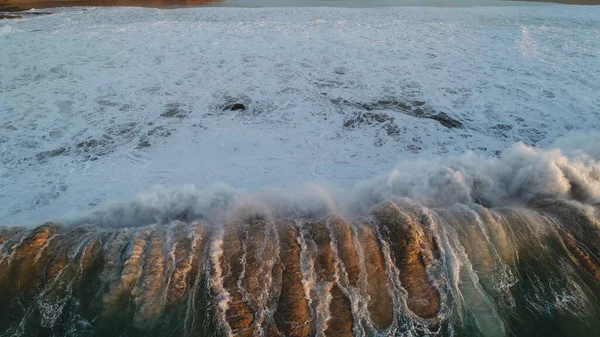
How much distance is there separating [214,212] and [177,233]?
0.91 m

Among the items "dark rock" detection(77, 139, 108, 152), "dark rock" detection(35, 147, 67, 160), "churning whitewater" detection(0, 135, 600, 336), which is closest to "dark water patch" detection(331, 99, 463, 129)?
"churning whitewater" detection(0, 135, 600, 336)

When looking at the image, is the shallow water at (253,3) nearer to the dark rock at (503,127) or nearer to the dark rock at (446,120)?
the dark rock at (446,120)

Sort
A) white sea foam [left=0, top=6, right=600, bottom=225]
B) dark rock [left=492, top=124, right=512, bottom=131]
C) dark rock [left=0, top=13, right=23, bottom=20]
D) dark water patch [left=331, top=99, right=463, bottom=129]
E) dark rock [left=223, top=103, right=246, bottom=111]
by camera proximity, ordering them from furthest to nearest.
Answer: dark rock [left=0, top=13, right=23, bottom=20] < dark rock [left=223, top=103, right=246, bottom=111] < dark water patch [left=331, top=99, right=463, bottom=129] < dark rock [left=492, top=124, right=512, bottom=131] < white sea foam [left=0, top=6, right=600, bottom=225]

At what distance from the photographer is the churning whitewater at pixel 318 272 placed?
12.7 ft

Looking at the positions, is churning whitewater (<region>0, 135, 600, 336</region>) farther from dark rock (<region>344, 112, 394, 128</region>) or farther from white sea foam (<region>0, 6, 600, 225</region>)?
dark rock (<region>344, 112, 394, 128</region>)

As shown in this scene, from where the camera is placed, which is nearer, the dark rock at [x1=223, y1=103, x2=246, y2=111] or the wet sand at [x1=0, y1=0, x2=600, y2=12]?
the dark rock at [x1=223, y1=103, x2=246, y2=111]

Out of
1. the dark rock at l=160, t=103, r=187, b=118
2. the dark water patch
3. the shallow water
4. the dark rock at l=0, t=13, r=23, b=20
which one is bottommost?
the dark water patch

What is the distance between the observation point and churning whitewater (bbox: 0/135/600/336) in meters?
3.88

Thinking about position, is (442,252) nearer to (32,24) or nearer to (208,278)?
(208,278)

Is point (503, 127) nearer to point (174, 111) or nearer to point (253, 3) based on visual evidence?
point (174, 111)

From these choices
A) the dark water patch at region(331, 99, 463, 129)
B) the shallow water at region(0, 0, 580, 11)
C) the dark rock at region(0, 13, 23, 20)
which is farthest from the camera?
the shallow water at region(0, 0, 580, 11)

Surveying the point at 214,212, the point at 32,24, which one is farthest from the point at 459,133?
the point at 32,24

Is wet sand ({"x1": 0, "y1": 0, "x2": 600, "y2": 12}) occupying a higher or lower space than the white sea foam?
higher

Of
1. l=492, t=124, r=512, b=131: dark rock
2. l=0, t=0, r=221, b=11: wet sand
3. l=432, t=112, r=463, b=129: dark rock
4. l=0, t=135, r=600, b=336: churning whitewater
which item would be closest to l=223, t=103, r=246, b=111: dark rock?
l=0, t=135, r=600, b=336: churning whitewater
